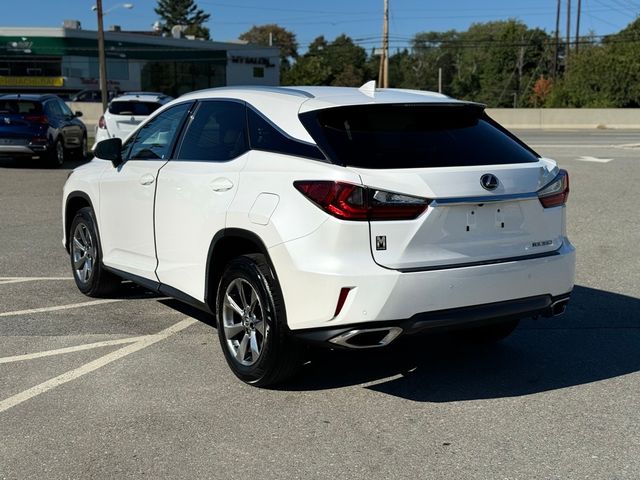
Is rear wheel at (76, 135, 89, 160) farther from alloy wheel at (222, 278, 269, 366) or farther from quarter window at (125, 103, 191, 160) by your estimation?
alloy wheel at (222, 278, 269, 366)

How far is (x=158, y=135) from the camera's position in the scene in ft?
19.1

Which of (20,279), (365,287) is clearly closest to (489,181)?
(365,287)

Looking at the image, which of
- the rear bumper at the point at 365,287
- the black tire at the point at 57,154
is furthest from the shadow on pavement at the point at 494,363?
the black tire at the point at 57,154

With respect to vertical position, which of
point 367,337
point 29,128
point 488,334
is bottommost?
point 488,334

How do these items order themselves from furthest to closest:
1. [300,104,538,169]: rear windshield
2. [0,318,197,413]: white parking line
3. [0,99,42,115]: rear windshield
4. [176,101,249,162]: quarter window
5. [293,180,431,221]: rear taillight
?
[0,99,42,115]: rear windshield, [176,101,249,162]: quarter window, [0,318,197,413]: white parking line, [300,104,538,169]: rear windshield, [293,180,431,221]: rear taillight

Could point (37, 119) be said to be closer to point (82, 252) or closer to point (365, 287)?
point (82, 252)

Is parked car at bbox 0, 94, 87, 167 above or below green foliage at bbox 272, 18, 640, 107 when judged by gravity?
below

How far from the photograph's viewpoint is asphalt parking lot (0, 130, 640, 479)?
371cm

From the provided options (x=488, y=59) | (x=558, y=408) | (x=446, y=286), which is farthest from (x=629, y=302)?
(x=488, y=59)

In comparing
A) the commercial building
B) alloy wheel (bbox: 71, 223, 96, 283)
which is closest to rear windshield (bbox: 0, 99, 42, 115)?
alloy wheel (bbox: 71, 223, 96, 283)

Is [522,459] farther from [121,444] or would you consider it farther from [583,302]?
[583,302]

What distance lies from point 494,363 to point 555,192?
1243 mm

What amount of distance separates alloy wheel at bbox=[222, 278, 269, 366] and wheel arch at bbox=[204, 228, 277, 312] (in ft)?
0.62

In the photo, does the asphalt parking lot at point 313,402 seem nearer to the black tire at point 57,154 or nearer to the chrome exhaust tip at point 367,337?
the chrome exhaust tip at point 367,337
